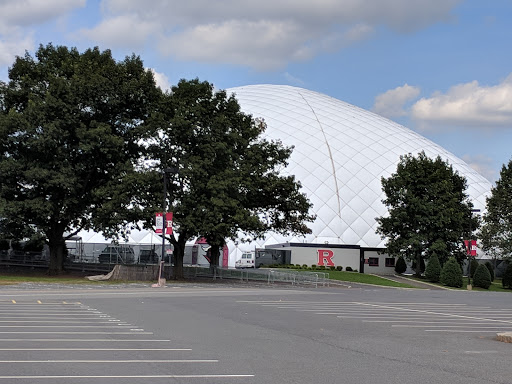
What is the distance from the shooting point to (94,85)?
4288 centimetres

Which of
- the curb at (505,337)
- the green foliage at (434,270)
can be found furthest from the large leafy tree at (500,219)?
the curb at (505,337)

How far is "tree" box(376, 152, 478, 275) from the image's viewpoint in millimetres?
57562

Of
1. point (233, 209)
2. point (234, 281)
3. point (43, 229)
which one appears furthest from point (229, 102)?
point (43, 229)

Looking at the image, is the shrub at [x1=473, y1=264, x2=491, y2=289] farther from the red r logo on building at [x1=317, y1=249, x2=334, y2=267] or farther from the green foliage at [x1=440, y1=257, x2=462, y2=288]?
the red r logo on building at [x1=317, y1=249, x2=334, y2=267]

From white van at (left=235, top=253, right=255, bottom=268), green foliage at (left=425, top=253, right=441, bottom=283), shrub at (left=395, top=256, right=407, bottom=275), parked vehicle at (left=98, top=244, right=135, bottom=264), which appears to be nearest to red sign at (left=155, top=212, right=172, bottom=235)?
parked vehicle at (left=98, top=244, right=135, bottom=264)

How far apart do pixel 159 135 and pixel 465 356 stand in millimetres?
33985

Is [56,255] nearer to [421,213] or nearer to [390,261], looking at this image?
[421,213]

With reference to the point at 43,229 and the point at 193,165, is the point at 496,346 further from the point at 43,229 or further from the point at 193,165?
the point at 43,229

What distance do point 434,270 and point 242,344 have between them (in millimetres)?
44636

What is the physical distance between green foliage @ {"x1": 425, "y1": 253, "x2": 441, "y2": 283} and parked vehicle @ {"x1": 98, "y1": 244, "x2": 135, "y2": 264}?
25.3m

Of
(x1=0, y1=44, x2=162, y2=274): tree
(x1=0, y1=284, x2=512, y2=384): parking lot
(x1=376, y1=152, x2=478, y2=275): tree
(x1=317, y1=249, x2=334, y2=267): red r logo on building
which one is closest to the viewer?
(x1=0, y1=284, x2=512, y2=384): parking lot

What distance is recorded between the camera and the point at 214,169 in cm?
4272

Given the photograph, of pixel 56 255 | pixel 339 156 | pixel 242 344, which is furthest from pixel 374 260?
pixel 242 344

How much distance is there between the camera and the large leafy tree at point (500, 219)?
60.1 metres
